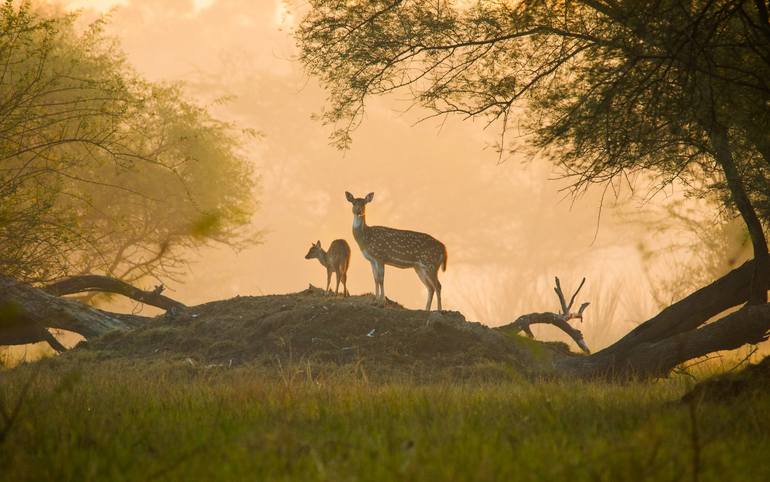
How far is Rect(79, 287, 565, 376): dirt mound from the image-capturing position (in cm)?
1455

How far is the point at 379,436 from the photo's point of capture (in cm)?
575

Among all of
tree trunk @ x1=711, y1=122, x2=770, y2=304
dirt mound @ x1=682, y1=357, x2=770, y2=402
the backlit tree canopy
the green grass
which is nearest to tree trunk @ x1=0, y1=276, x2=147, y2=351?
the backlit tree canopy

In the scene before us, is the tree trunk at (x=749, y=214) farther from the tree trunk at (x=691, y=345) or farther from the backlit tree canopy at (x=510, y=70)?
the tree trunk at (x=691, y=345)

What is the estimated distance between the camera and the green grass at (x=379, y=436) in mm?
4926

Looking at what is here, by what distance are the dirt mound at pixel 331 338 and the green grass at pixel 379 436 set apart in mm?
5460

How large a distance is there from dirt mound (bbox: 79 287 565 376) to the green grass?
17.9ft

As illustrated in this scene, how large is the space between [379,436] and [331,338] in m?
9.49

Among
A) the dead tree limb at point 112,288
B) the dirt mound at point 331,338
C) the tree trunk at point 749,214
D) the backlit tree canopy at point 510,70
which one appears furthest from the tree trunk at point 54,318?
the tree trunk at point 749,214

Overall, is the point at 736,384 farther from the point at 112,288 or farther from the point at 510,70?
the point at 112,288

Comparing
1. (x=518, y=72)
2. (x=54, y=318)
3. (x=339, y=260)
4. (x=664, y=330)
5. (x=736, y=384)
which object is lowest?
(x=736, y=384)

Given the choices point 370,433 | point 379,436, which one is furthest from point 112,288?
point 379,436

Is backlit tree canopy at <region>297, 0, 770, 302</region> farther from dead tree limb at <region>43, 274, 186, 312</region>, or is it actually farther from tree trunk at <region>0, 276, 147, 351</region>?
dead tree limb at <region>43, 274, 186, 312</region>

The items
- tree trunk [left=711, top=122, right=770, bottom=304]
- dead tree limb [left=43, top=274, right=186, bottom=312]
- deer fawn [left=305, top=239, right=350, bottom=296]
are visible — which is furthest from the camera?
dead tree limb [left=43, top=274, right=186, bottom=312]

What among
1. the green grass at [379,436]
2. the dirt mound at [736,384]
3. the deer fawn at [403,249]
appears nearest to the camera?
the green grass at [379,436]
